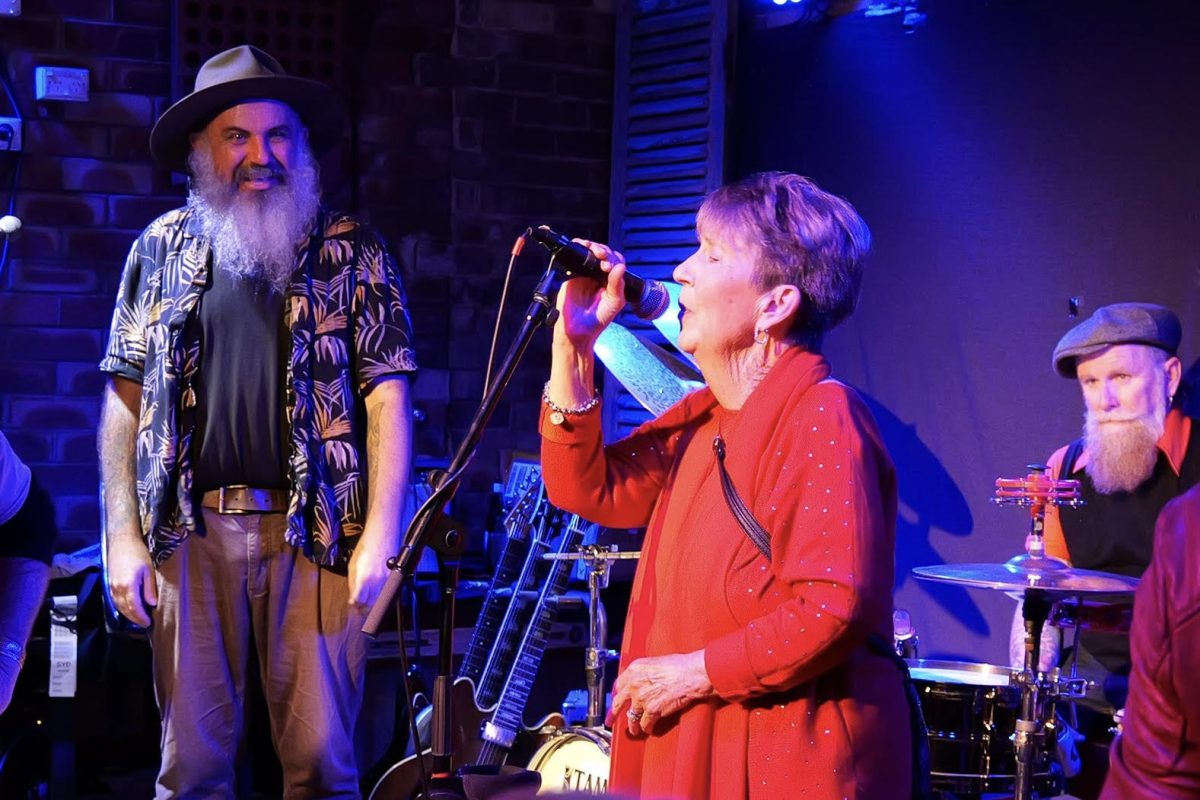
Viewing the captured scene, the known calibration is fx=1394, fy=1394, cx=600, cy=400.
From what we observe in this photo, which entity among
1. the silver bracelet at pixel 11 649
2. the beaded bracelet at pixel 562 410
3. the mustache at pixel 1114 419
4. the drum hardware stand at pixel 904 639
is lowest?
the drum hardware stand at pixel 904 639

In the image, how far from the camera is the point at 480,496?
18.6 ft

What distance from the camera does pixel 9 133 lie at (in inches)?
193

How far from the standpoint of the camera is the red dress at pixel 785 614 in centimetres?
199

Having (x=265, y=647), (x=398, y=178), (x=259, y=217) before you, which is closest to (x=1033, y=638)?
(x=265, y=647)

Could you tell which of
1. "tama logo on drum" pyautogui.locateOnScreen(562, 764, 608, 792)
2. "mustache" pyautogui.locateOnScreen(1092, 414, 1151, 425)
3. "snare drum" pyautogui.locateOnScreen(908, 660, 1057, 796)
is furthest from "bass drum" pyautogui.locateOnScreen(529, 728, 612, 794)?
"mustache" pyautogui.locateOnScreen(1092, 414, 1151, 425)

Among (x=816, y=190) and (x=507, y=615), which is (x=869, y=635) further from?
(x=507, y=615)

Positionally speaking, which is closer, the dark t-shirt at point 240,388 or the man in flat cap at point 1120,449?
the dark t-shirt at point 240,388

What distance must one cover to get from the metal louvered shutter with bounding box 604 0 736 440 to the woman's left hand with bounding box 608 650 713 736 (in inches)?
132

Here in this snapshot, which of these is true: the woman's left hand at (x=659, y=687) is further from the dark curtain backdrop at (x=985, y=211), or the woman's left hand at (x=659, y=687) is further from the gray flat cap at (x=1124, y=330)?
the dark curtain backdrop at (x=985, y=211)

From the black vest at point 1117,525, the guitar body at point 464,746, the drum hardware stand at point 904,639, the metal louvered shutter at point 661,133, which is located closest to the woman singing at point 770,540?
the guitar body at point 464,746

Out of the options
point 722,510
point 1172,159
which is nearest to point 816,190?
point 722,510

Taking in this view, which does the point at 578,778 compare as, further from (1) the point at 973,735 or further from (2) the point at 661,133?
(2) the point at 661,133

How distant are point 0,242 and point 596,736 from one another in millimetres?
2810

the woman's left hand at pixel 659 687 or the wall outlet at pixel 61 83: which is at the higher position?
the wall outlet at pixel 61 83
